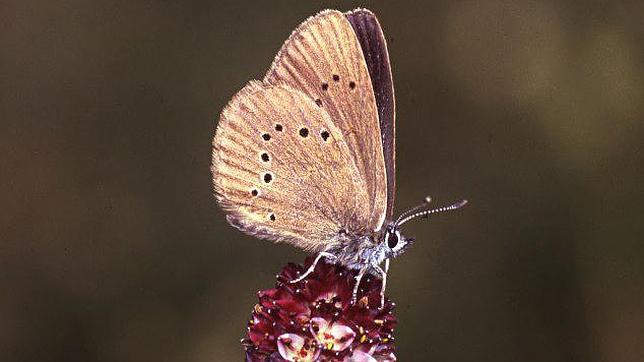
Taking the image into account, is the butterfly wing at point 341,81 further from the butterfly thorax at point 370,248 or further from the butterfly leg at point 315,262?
the butterfly leg at point 315,262

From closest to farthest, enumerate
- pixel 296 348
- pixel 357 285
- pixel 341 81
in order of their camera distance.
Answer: pixel 296 348 → pixel 357 285 → pixel 341 81

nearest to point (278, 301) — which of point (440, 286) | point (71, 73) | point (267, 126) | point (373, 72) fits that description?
point (267, 126)

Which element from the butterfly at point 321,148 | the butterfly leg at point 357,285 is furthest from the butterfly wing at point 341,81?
the butterfly leg at point 357,285

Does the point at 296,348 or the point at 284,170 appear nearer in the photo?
the point at 296,348

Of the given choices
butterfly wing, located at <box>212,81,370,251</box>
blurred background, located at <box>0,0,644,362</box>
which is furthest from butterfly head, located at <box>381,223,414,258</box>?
blurred background, located at <box>0,0,644,362</box>

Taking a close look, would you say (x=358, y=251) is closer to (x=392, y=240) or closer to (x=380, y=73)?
(x=392, y=240)

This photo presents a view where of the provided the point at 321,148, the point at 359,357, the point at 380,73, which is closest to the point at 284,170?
the point at 321,148

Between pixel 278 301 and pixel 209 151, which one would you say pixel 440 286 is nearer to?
pixel 209 151
